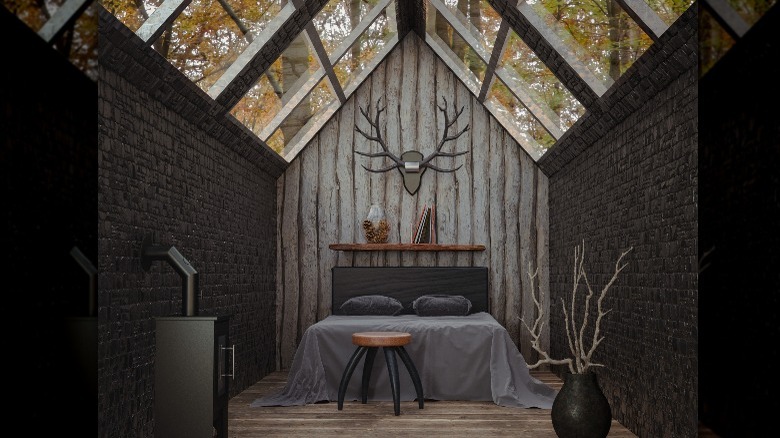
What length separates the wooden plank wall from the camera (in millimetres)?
6539

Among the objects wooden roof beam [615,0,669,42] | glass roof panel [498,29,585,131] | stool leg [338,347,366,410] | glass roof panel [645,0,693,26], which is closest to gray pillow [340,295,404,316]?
stool leg [338,347,366,410]

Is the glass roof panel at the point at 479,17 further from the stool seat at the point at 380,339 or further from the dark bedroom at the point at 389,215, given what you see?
the stool seat at the point at 380,339

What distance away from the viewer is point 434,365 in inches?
197

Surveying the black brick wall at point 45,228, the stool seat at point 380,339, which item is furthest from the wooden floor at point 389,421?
the black brick wall at point 45,228

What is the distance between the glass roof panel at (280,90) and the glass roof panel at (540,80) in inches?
53.7

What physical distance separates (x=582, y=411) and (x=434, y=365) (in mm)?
1656

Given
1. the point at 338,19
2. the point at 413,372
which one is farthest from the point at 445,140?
the point at 413,372

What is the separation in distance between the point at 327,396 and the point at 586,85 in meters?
2.58

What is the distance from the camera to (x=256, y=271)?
19.1ft

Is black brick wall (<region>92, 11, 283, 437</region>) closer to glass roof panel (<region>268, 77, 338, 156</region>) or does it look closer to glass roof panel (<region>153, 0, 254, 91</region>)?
glass roof panel (<region>153, 0, 254, 91</region>)

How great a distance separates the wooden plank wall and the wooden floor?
67.6 inches

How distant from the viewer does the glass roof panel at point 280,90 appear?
474cm
